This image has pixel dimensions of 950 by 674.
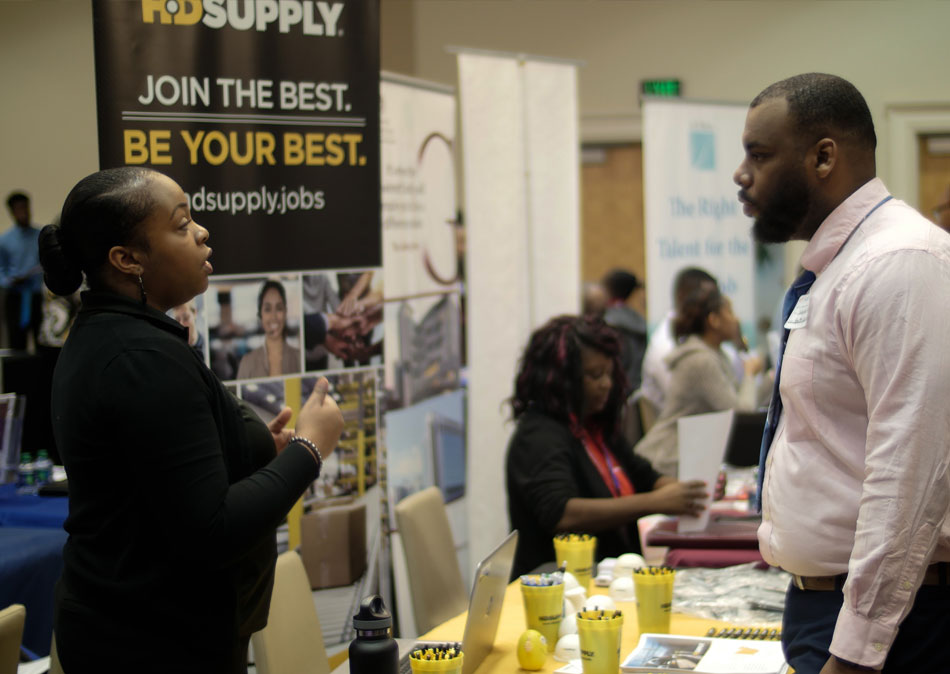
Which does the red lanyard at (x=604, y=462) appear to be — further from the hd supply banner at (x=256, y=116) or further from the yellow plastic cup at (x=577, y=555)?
the hd supply banner at (x=256, y=116)

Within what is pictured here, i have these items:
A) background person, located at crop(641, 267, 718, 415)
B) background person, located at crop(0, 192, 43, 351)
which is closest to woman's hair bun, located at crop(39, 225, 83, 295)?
background person, located at crop(641, 267, 718, 415)

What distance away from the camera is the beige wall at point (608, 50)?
6.48 meters

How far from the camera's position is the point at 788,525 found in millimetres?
1462

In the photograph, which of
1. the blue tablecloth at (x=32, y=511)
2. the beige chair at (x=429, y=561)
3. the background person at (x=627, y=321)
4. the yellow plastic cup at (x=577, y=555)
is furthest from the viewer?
the background person at (x=627, y=321)

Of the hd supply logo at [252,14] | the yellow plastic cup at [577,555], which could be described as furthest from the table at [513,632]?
the hd supply logo at [252,14]

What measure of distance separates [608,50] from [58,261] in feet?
20.7

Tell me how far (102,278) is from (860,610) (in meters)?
1.18

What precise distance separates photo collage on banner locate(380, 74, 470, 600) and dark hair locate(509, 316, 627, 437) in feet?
2.97

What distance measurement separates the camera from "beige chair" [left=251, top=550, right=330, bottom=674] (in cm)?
188

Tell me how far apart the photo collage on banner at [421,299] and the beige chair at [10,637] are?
6.85 feet

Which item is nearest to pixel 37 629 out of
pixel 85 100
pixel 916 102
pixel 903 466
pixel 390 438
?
pixel 390 438

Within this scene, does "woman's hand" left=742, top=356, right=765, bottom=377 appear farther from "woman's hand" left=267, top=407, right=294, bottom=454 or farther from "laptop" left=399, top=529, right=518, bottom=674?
"woman's hand" left=267, top=407, right=294, bottom=454

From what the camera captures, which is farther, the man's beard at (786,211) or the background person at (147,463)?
the man's beard at (786,211)

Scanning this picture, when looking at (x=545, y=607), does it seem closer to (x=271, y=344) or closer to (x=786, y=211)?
(x=786, y=211)
